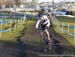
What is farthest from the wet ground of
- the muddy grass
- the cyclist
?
the cyclist

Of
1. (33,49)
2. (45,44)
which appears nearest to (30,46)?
(33,49)

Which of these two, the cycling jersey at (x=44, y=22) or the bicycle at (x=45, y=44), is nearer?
the cycling jersey at (x=44, y=22)

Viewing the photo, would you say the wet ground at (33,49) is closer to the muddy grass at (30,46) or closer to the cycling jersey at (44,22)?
the muddy grass at (30,46)

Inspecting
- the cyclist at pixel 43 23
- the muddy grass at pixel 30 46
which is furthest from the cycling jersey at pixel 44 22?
the muddy grass at pixel 30 46

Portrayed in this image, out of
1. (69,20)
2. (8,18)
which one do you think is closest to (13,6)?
(8,18)

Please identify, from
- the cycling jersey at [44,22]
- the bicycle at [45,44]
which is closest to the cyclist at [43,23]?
the cycling jersey at [44,22]

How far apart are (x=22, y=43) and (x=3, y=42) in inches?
15.2

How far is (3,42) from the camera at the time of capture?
5.43 meters

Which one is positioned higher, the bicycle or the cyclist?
the cyclist

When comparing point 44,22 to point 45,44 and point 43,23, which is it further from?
point 45,44

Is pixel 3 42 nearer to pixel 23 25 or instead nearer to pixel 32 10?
pixel 23 25

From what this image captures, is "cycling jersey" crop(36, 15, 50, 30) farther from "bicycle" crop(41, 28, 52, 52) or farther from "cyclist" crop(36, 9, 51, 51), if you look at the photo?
"bicycle" crop(41, 28, 52, 52)

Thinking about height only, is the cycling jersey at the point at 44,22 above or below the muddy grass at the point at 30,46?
above

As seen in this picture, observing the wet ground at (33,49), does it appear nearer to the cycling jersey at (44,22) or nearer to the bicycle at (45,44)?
the bicycle at (45,44)
